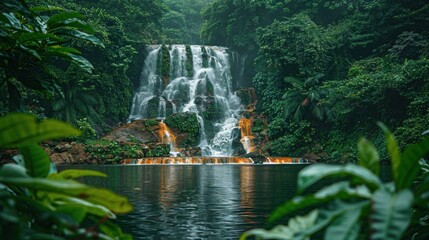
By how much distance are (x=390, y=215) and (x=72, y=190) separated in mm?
610

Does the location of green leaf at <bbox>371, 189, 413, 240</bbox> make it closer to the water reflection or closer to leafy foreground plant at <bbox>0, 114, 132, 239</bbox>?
leafy foreground plant at <bbox>0, 114, 132, 239</bbox>

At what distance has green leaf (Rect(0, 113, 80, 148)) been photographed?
0.82 meters

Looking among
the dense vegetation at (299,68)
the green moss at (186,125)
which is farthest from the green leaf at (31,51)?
the green moss at (186,125)

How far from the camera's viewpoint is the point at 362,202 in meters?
0.85

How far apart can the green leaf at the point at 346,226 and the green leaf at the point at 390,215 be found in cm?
4

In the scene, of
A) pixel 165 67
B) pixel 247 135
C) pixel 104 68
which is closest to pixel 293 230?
pixel 247 135

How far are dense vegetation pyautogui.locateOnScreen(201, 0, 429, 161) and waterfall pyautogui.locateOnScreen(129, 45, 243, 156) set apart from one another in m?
2.42

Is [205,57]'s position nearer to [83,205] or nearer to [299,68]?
[299,68]

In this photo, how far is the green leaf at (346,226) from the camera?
0.80 metres

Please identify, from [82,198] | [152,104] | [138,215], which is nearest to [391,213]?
[82,198]

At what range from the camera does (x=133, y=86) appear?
27.6 m

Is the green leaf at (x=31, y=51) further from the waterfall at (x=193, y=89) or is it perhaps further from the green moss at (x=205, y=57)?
the green moss at (x=205, y=57)

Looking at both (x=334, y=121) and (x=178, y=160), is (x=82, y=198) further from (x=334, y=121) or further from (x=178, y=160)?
(x=334, y=121)

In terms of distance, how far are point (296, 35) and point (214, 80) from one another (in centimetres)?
656
